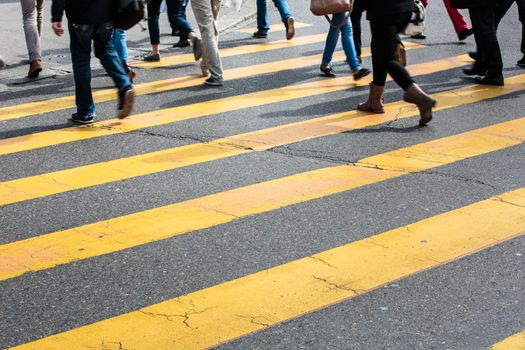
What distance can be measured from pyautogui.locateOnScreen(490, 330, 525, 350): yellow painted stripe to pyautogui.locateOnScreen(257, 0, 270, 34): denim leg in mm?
9331

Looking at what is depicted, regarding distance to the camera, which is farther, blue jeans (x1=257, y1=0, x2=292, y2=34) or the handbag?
blue jeans (x1=257, y1=0, x2=292, y2=34)

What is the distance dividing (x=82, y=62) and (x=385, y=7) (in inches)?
107

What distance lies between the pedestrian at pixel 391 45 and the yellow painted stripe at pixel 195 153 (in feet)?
1.31

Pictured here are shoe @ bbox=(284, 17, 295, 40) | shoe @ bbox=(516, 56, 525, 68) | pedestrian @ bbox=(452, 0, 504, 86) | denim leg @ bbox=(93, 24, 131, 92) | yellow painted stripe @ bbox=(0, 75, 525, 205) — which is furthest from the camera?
shoe @ bbox=(284, 17, 295, 40)

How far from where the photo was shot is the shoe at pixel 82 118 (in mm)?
9391

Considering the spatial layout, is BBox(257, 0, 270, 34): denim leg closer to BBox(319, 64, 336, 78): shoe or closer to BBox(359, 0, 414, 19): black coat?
BBox(319, 64, 336, 78): shoe

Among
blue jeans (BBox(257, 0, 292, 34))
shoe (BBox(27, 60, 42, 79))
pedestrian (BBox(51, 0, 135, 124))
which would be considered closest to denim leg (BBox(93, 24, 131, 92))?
pedestrian (BBox(51, 0, 135, 124))

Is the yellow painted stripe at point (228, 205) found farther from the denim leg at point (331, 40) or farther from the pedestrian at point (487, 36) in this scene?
the denim leg at point (331, 40)

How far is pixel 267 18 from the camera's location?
13.8 metres

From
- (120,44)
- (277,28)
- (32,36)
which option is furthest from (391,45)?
(277,28)

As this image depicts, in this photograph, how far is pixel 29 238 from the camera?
6.48 metres

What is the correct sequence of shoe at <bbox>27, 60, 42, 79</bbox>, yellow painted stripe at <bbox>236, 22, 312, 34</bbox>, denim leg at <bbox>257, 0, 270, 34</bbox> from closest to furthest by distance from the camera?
shoe at <bbox>27, 60, 42, 79</bbox>
denim leg at <bbox>257, 0, 270, 34</bbox>
yellow painted stripe at <bbox>236, 22, 312, 34</bbox>

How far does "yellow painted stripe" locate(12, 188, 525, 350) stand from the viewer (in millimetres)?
5000

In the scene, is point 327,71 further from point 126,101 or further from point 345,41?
point 126,101
